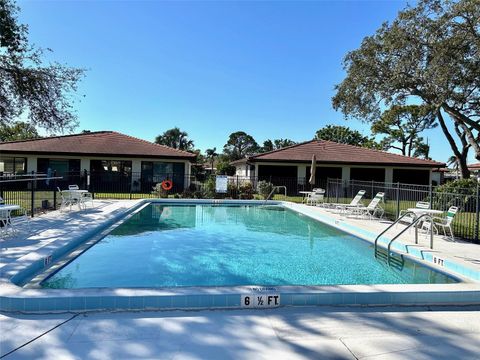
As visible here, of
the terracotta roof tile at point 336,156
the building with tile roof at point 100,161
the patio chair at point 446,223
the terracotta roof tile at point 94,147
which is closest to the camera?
the patio chair at point 446,223

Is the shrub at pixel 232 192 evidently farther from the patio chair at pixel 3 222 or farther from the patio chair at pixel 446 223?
the patio chair at pixel 3 222

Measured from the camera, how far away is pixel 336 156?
90.4 feet

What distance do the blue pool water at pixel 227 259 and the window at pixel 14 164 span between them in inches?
623

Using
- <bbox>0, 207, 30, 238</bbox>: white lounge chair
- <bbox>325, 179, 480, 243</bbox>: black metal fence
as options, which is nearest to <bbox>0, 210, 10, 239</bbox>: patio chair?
<bbox>0, 207, 30, 238</bbox>: white lounge chair

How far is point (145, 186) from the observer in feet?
83.5

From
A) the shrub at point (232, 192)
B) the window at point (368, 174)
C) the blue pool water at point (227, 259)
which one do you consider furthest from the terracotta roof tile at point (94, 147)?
the window at point (368, 174)

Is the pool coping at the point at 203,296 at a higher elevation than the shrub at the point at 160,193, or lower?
lower

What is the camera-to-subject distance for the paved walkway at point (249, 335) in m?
3.44

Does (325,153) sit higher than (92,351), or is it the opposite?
(325,153)

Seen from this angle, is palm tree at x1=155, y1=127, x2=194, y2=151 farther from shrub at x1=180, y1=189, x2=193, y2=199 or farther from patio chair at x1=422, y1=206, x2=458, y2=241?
patio chair at x1=422, y1=206, x2=458, y2=241

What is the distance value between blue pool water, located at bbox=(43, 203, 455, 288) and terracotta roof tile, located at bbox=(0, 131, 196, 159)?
11899 millimetres

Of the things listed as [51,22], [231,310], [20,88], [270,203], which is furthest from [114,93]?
[231,310]

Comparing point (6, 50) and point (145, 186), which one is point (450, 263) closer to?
point (6, 50)

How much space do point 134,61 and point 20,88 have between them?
731 centimetres
